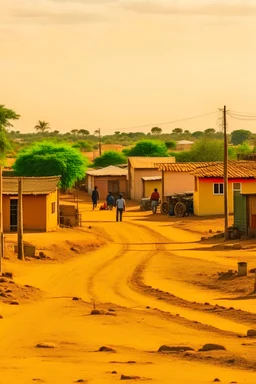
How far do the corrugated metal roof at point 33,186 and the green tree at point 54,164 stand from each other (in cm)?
2728

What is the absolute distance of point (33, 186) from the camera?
149ft

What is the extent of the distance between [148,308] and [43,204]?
20310mm

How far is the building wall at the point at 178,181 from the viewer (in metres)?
62.7

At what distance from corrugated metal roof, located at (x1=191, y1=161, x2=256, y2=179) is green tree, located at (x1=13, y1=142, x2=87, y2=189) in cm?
2079

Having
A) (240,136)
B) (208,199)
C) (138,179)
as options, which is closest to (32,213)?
(208,199)

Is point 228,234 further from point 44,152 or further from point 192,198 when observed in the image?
point 44,152

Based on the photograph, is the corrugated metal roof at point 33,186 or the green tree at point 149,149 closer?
the corrugated metal roof at point 33,186

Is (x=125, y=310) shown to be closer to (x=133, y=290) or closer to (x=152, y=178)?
(x=133, y=290)

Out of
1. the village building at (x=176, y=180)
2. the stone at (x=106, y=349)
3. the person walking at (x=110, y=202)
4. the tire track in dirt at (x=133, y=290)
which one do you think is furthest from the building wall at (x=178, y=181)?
the stone at (x=106, y=349)

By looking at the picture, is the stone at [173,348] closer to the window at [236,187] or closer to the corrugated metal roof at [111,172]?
the window at [236,187]

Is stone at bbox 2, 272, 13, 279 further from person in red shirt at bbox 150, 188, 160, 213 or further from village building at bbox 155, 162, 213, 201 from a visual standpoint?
village building at bbox 155, 162, 213, 201

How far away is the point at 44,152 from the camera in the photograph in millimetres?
79312

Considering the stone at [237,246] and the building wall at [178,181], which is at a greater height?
the building wall at [178,181]

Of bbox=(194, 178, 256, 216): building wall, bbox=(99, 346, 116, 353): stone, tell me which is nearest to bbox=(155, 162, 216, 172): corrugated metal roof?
bbox=(194, 178, 256, 216): building wall
